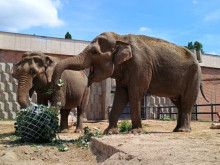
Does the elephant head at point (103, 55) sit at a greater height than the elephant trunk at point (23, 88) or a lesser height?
greater

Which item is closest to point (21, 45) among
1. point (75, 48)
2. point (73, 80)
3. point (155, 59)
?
point (75, 48)

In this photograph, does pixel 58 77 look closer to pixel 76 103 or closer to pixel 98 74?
pixel 98 74

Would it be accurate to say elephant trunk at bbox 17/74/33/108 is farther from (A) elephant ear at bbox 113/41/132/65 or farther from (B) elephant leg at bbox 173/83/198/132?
(B) elephant leg at bbox 173/83/198/132

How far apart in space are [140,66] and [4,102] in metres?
11.3

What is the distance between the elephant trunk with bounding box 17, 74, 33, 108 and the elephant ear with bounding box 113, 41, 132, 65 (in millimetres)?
2402

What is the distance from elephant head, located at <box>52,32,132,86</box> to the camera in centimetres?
633

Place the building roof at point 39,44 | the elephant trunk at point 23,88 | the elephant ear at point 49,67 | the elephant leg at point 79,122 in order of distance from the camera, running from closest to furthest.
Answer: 1. the elephant trunk at point 23,88
2. the elephant ear at point 49,67
3. the elephant leg at point 79,122
4. the building roof at point 39,44

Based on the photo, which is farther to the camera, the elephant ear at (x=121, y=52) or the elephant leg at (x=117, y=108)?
the elephant leg at (x=117, y=108)

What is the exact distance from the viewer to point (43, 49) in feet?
61.6

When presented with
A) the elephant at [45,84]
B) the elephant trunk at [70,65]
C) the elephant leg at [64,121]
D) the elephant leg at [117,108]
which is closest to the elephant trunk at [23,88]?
the elephant at [45,84]

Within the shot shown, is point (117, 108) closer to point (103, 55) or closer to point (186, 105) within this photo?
point (103, 55)

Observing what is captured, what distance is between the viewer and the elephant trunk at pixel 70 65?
5695mm

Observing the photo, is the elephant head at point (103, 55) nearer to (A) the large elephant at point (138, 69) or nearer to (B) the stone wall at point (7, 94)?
(A) the large elephant at point (138, 69)

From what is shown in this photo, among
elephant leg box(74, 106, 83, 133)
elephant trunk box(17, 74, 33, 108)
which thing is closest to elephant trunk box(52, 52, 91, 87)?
elephant trunk box(17, 74, 33, 108)
